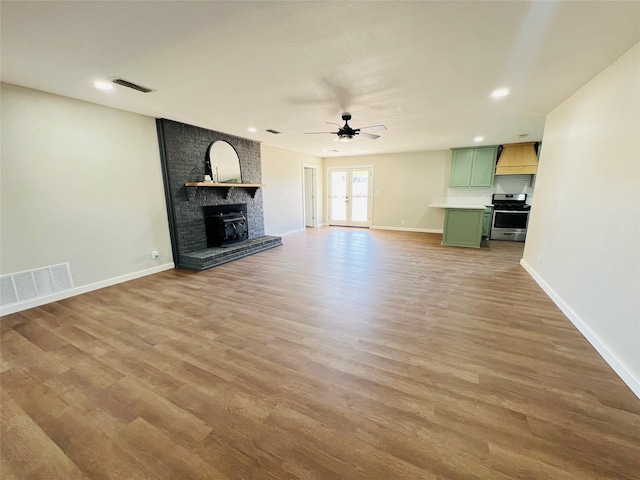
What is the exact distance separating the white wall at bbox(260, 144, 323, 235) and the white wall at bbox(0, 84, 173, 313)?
2.74m

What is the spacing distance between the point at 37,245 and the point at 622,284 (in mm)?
5779

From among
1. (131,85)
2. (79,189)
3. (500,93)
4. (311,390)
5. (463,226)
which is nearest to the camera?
(311,390)

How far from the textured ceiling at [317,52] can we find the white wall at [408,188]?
3812 millimetres

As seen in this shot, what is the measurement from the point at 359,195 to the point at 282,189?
290 centimetres

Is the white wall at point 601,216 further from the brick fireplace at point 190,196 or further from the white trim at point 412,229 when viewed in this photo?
the brick fireplace at point 190,196

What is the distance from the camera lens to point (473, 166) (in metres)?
6.79

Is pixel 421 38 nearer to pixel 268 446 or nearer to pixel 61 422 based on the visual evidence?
pixel 268 446

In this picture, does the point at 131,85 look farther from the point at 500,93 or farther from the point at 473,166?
the point at 473,166

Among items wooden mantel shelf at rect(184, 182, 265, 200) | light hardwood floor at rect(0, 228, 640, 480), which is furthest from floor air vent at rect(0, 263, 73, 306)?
wooden mantel shelf at rect(184, 182, 265, 200)

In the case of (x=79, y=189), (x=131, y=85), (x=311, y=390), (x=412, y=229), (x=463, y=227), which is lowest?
(x=311, y=390)

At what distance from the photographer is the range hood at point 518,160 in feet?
20.2

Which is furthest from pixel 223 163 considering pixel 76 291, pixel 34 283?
pixel 34 283

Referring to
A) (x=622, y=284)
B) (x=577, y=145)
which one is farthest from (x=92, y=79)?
(x=577, y=145)

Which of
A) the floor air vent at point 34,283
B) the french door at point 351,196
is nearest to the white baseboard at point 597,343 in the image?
the floor air vent at point 34,283
